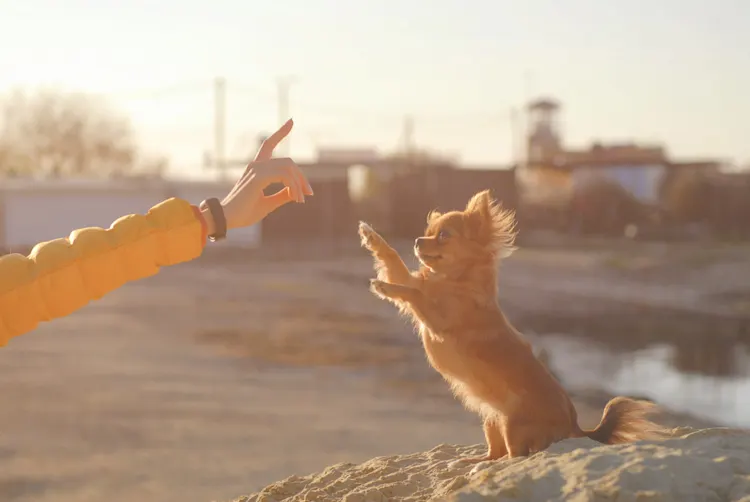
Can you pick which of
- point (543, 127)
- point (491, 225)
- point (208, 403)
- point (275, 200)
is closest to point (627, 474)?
point (275, 200)

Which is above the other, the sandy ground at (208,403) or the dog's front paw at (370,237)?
the dog's front paw at (370,237)

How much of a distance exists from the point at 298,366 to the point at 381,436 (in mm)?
4711

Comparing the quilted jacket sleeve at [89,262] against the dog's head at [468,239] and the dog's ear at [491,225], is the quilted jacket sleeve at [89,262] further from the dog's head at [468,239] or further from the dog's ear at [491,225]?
the dog's ear at [491,225]

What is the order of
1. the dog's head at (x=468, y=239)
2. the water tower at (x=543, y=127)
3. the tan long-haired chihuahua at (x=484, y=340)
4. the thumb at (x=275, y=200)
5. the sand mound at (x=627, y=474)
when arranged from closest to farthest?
1. the thumb at (x=275, y=200)
2. the sand mound at (x=627, y=474)
3. the tan long-haired chihuahua at (x=484, y=340)
4. the dog's head at (x=468, y=239)
5. the water tower at (x=543, y=127)

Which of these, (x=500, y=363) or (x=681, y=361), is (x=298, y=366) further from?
(x=500, y=363)

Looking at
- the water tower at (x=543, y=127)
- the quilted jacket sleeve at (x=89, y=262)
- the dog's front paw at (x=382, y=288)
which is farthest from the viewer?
the water tower at (x=543, y=127)

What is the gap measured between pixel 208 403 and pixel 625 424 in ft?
22.7

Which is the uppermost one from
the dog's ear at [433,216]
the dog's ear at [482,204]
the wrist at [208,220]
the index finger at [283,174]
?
the index finger at [283,174]

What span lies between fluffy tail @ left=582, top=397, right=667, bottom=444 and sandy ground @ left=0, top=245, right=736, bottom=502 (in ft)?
10.6

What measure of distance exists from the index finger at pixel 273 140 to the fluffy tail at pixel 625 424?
2545 millimetres

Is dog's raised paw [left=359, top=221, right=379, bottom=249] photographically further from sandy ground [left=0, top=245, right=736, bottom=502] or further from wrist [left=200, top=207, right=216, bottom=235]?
wrist [left=200, top=207, right=216, bottom=235]

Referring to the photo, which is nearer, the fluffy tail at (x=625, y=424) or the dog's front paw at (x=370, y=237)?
the fluffy tail at (x=625, y=424)

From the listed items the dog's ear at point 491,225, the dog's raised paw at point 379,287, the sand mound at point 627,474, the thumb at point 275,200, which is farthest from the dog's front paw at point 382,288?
the thumb at point 275,200

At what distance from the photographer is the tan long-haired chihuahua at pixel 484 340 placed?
4957 millimetres
